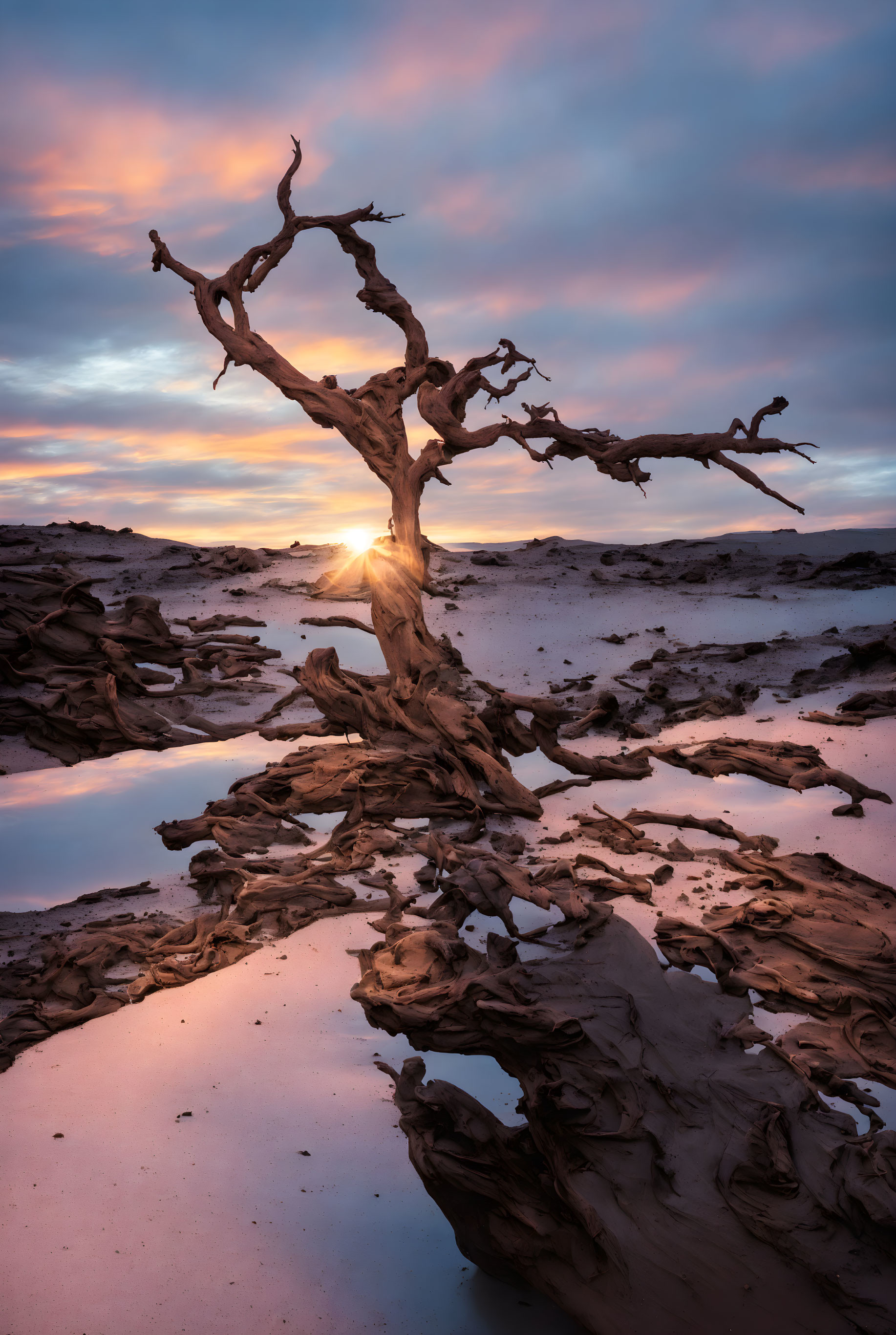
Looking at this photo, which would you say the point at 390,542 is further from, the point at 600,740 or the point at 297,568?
the point at 297,568

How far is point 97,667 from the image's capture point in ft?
31.2

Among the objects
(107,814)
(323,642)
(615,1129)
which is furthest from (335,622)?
(615,1129)

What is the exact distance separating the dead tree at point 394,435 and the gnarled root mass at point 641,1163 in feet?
14.4

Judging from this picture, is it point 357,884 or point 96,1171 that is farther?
point 357,884

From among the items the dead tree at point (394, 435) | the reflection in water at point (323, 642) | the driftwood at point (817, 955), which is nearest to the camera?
the driftwood at point (817, 955)

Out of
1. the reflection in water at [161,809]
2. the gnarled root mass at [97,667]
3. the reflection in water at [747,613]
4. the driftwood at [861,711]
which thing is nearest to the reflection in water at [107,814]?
the reflection in water at [161,809]

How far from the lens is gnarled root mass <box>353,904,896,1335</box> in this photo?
2150 mm

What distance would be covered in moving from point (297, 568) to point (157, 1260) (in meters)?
13.3

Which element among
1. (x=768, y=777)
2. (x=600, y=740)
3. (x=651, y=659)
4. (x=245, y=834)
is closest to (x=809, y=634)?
(x=651, y=659)

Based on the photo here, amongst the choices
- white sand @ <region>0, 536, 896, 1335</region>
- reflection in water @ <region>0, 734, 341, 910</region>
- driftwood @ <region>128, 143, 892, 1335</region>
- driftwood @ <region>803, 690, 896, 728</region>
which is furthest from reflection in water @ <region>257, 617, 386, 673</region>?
white sand @ <region>0, 536, 896, 1335</region>

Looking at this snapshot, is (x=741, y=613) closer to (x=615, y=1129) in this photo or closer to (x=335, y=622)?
(x=335, y=622)

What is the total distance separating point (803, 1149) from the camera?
2.37 meters

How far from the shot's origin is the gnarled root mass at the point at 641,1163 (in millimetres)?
2150

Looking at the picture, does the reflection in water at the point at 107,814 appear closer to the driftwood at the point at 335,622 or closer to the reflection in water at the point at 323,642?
the reflection in water at the point at 323,642
